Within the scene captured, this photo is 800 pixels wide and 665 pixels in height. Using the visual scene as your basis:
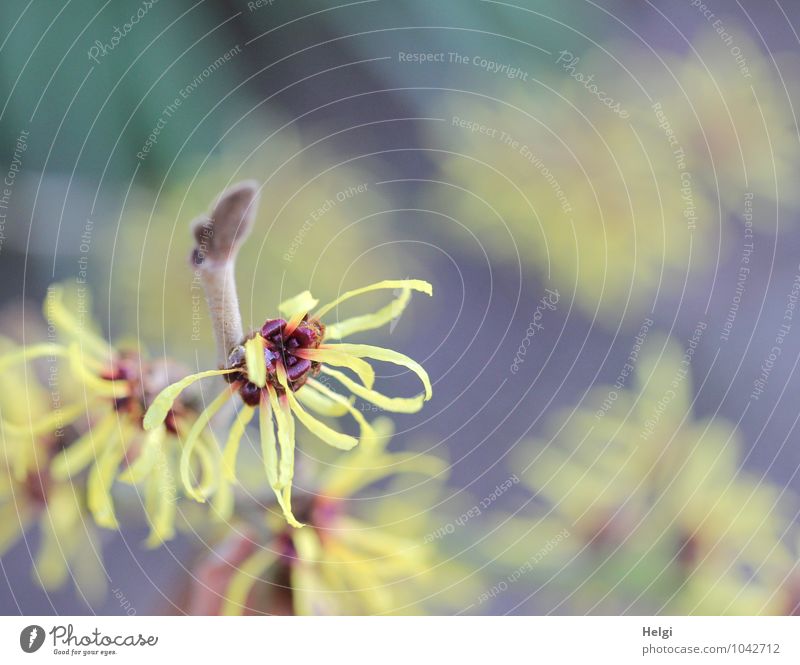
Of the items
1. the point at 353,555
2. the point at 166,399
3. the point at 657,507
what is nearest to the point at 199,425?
the point at 166,399

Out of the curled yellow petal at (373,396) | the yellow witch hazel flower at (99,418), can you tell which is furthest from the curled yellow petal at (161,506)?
the curled yellow petal at (373,396)

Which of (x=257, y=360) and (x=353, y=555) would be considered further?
(x=353, y=555)

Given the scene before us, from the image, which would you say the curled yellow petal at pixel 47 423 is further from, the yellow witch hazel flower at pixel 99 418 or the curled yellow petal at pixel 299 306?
the curled yellow petal at pixel 299 306

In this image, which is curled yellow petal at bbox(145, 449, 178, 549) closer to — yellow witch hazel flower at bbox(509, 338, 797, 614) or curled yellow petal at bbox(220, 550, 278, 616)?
curled yellow petal at bbox(220, 550, 278, 616)

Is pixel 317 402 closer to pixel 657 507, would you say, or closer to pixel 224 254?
pixel 224 254
